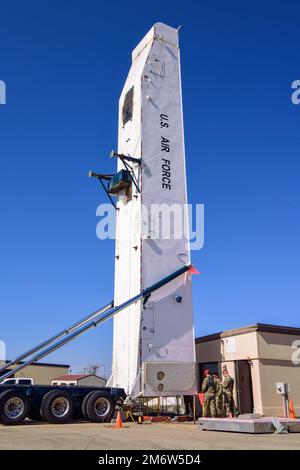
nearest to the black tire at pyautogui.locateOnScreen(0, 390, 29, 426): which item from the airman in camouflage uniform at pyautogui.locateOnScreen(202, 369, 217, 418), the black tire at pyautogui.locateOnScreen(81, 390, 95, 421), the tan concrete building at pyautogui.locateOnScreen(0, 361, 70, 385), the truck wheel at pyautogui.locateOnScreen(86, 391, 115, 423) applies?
the black tire at pyautogui.locateOnScreen(81, 390, 95, 421)

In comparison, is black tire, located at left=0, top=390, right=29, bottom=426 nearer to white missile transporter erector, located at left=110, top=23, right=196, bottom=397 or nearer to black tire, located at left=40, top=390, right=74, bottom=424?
black tire, located at left=40, top=390, right=74, bottom=424

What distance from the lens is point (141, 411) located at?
1875cm

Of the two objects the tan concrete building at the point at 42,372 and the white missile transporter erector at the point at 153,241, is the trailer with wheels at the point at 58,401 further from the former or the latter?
the tan concrete building at the point at 42,372

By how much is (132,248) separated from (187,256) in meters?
2.47

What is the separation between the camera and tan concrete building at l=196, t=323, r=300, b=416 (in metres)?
19.5

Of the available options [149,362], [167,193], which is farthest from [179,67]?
[149,362]

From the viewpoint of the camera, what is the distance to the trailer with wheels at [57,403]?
15.8m

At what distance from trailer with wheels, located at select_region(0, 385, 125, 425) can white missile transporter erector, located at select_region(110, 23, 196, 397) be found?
1459 mm

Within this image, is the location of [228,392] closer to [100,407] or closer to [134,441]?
[100,407]

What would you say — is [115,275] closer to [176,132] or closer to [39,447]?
[176,132]

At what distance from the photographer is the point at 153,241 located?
20.9m

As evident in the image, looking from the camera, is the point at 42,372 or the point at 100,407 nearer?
the point at 100,407

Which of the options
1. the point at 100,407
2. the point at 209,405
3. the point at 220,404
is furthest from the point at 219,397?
the point at 100,407

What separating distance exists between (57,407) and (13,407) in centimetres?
156
